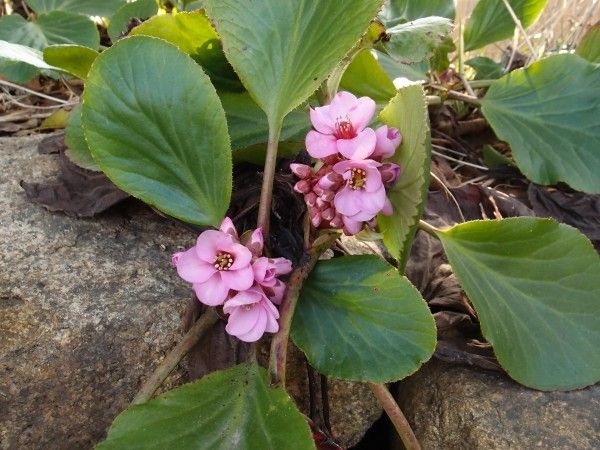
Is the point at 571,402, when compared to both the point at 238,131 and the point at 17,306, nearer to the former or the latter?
the point at 238,131

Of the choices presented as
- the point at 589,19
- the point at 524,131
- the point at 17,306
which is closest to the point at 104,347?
the point at 17,306

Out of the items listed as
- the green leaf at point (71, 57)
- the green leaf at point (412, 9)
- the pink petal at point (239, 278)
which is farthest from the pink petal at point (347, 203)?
the green leaf at point (412, 9)

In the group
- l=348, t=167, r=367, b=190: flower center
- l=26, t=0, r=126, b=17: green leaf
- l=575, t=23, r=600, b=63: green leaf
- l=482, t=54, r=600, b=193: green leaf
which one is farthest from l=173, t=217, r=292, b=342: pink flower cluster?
l=26, t=0, r=126, b=17: green leaf

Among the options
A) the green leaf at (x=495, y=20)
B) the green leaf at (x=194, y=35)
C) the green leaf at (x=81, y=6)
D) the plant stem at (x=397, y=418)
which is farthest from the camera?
the green leaf at (x=81, y=6)

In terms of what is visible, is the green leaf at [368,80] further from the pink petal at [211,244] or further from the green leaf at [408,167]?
the pink petal at [211,244]

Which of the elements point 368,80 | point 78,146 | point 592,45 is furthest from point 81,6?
point 592,45
